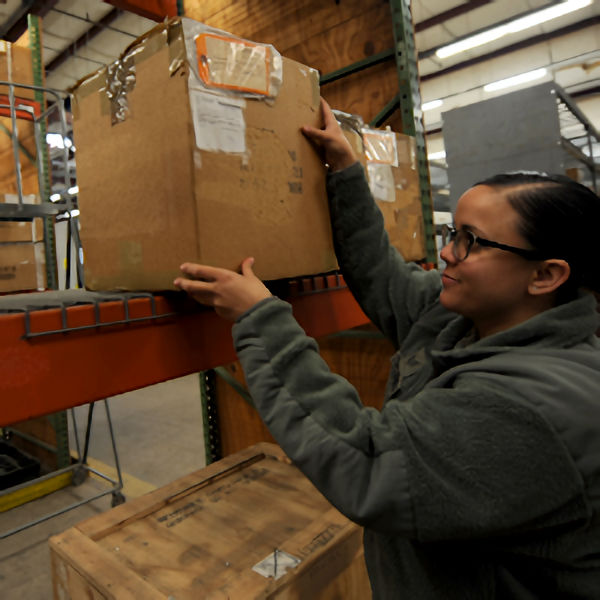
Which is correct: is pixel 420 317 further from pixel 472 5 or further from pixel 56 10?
pixel 56 10

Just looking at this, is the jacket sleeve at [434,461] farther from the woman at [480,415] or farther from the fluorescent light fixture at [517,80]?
the fluorescent light fixture at [517,80]

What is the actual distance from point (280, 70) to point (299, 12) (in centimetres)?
184

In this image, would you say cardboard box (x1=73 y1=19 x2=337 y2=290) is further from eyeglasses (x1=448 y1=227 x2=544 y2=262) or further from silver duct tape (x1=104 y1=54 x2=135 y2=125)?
eyeglasses (x1=448 y1=227 x2=544 y2=262)

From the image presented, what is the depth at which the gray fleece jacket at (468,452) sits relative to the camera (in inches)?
27.6

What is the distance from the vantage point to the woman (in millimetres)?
705

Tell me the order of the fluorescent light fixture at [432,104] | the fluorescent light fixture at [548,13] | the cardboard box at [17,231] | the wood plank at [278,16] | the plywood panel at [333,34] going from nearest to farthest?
the plywood panel at [333,34] < the wood plank at [278,16] < the cardboard box at [17,231] < the fluorescent light fixture at [548,13] < the fluorescent light fixture at [432,104]

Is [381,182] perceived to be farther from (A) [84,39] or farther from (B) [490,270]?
(A) [84,39]

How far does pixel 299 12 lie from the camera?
2.56m

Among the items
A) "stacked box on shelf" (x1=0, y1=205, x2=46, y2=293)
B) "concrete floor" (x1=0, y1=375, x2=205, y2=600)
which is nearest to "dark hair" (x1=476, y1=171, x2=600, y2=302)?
"stacked box on shelf" (x1=0, y1=205, x2=46, y2=293)

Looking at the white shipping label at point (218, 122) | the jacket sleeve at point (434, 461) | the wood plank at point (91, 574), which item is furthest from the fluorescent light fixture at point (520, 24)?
the wood plank at point (91, 574)

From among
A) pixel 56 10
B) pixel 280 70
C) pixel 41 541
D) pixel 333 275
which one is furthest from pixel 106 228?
pixel 56 10

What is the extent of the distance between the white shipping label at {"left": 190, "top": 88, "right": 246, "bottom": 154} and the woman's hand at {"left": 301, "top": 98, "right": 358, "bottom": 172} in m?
0.25

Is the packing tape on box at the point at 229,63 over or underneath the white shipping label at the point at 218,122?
over

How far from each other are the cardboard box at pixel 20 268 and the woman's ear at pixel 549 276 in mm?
2787
